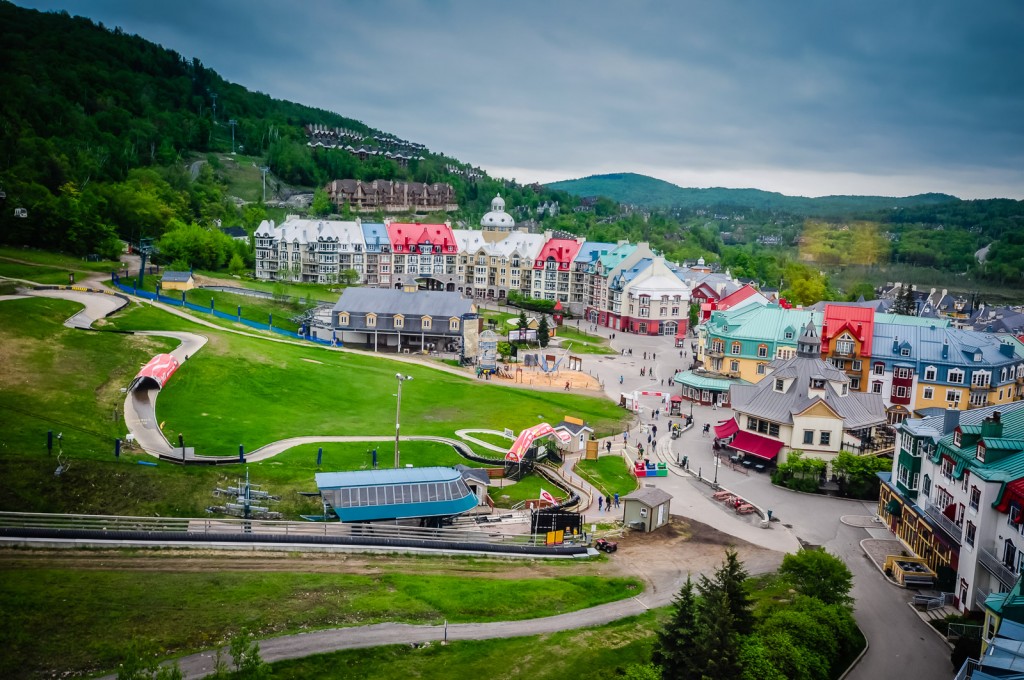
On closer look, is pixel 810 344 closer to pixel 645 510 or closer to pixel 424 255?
pixel 645 510

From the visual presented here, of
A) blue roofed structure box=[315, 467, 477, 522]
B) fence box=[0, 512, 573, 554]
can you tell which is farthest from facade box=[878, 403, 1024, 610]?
blue roofed structure box=[315, 467, 477, 522]

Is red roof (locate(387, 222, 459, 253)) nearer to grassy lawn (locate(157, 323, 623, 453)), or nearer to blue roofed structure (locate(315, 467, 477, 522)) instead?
grassy lawn (locate(157, 323, 623, 453))

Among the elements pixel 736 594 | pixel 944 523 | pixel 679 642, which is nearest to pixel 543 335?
pixel 944 523

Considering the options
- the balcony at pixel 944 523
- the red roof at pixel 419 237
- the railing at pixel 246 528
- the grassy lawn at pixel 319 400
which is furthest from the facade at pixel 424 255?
the balcony at pixel 944 523

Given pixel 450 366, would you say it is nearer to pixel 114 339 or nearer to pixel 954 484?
pixel 114 339

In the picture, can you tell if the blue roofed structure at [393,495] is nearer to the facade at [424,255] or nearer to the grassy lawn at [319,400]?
the grassy lawn at [319,400]

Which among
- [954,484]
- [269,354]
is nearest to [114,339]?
[269,354]
